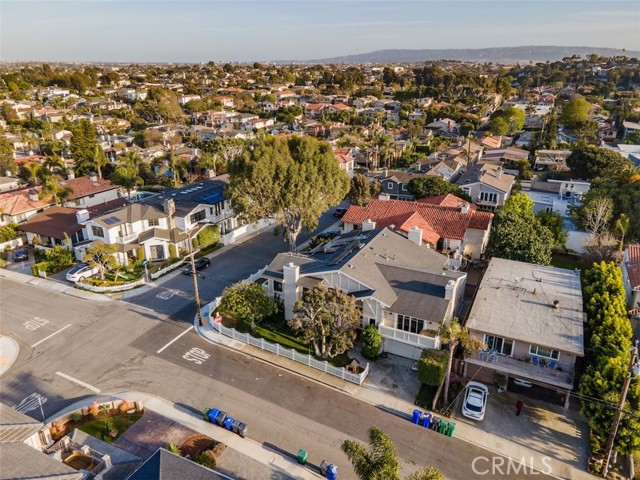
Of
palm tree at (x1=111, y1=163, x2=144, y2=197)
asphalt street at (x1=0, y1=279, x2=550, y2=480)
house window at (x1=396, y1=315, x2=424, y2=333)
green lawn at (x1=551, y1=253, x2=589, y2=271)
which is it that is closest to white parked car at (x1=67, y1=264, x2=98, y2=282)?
asphalt street at (x1=0, y1=279, x2=550, y2=480)

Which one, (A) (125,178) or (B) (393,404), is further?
(A) (125,178)

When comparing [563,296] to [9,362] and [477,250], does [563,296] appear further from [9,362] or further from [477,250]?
[9,362]

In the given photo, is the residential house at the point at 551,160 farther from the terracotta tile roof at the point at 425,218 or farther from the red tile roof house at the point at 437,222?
the terracotta tile roof at the point at 425,218

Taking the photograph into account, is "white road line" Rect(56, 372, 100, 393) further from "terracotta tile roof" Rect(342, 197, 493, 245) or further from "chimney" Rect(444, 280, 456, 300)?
"terracotta tile roof" Rect(342, 197, 493, 245)

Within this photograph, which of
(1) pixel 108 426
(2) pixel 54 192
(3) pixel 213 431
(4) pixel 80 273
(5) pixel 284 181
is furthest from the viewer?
(2) pixel 54 192

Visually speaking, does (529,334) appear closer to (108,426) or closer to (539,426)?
(539,426)

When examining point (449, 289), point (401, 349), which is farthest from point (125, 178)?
point (449, 289)

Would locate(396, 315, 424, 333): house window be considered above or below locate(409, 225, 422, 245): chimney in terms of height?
below

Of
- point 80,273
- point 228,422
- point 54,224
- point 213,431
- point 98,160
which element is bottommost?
point 213,431
